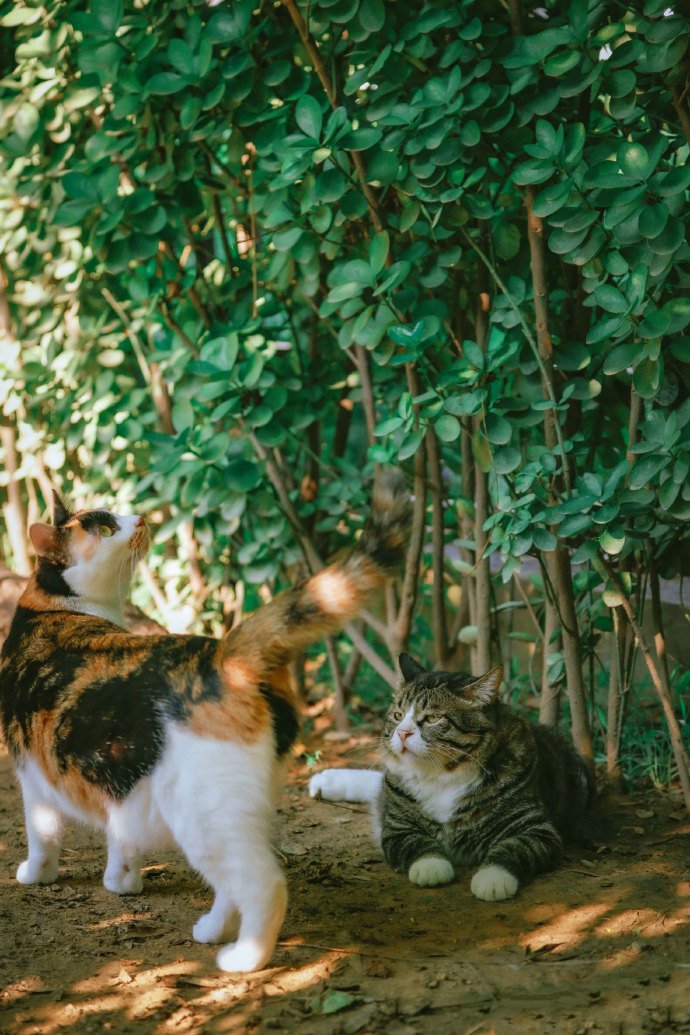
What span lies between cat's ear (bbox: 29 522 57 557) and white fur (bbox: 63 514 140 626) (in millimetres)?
89

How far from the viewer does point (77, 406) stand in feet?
16.9

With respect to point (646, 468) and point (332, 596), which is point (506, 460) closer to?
point (646, 468)

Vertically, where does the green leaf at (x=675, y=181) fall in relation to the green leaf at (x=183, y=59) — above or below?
below

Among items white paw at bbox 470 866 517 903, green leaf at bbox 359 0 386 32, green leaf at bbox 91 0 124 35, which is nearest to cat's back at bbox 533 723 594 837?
white paw at bbox 470 866 517 903

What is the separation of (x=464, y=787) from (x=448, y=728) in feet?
0.66

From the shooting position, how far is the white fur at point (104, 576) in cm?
347

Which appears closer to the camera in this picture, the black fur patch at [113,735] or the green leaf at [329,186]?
the black fur patch at [113,735]

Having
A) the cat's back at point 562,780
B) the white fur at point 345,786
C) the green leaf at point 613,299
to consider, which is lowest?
the white fur at point 345,786

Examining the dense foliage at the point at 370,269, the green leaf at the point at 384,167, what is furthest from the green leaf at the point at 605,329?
the green leaf at the point at 384,167

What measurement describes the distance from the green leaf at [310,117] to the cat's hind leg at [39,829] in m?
2.12

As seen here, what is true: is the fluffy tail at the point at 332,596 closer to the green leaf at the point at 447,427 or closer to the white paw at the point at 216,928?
the white paw at the point at 216,928

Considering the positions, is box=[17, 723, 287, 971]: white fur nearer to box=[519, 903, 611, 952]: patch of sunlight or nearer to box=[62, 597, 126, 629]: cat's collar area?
box=[519, 903, 611, 952]: patch of sunlight

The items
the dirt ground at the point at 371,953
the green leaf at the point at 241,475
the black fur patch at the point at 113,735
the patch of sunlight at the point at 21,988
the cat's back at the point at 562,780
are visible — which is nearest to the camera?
the dirt ground at the point at 371,953

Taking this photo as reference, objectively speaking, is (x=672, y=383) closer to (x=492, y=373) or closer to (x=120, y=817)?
(x=492, y=373)
